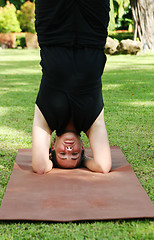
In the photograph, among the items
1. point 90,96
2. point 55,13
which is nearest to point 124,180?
point 90,96

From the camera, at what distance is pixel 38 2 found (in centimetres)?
316

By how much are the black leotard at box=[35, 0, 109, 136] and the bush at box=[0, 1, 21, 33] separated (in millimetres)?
21277

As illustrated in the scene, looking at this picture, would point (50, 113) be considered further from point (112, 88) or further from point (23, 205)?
point (112, 88)

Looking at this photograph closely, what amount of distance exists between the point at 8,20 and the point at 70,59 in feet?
71.2

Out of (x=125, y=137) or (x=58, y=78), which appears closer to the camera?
(x=58, y=78)

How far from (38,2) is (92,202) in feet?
5.90

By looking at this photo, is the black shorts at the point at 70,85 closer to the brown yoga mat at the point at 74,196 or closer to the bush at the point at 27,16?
the brown yoga mat at the point at 74,196

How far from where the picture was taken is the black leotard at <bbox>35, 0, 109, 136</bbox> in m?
3.08

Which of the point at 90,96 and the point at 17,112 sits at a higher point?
the point at 90,96

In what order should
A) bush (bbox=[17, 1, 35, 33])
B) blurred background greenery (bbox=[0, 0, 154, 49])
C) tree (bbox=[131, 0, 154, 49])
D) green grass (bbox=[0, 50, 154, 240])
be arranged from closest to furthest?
green grass (bbox=[0, 50, 154, 240]) → tree (bbox=[131, 0, 154, 49]) → blurred background greenery (bbox=[0, 0, 154, 49]) → bush (bbox=[17, 1, 35, 33])

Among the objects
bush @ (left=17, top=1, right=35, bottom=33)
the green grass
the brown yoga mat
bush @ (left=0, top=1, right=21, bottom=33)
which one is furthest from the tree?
the brown yoga mat

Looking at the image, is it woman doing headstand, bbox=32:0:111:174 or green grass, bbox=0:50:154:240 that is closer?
green grass, bbox=0:50:154:240

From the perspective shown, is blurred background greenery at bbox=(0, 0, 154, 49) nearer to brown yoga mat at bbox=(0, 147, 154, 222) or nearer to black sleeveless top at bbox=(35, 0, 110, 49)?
black sleeveless top at bbox=(35, 0, 110, 49)

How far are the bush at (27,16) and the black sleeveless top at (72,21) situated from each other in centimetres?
2124
